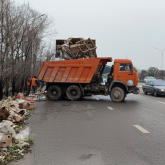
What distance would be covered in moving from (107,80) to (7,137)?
1094 centimetres

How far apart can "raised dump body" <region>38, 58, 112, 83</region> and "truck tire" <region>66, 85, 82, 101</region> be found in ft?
1.66

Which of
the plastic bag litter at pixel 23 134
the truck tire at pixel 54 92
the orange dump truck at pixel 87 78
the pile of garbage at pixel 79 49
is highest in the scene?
the pile of garbage at pixel 79 49

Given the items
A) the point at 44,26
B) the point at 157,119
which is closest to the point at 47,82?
the point at 157,119

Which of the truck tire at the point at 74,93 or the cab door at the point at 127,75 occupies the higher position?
the cab door at the point at 127,75

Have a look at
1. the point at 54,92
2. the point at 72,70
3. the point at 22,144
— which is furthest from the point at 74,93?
the point at 22,144

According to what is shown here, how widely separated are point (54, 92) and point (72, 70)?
2.09 meters

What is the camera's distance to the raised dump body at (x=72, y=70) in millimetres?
14805

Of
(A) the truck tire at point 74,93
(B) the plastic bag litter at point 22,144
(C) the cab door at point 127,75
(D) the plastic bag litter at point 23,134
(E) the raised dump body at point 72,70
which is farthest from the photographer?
(A) the truck tire at point 74,93

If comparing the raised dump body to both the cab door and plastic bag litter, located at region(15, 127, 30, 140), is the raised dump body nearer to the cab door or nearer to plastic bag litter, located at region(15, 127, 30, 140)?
the cab door

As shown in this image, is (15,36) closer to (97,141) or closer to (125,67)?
(125,67)

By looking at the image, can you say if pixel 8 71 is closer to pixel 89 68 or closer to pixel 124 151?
pixel 89 68

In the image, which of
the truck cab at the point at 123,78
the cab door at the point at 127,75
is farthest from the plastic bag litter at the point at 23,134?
the cab door at the point at 127,75

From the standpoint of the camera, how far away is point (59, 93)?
51.5 ft

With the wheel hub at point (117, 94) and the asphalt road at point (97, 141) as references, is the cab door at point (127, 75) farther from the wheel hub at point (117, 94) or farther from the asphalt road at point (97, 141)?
the asphalt road at point (97, 141)
